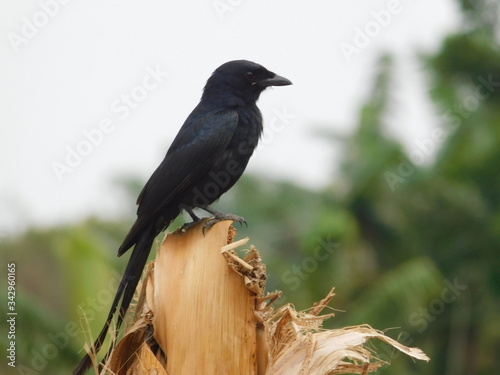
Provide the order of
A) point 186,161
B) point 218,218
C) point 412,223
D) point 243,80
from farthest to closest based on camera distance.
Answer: point 412,223 → point 243,80 → point 186,161 → point 218,218

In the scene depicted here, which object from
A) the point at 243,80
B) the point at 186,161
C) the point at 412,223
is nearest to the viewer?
the point at 186,161

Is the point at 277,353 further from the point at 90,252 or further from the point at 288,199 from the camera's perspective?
the point at 288,199

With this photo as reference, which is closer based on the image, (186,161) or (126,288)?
(126,288)

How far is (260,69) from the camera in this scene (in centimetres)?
638

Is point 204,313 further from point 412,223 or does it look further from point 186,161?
point 412,223

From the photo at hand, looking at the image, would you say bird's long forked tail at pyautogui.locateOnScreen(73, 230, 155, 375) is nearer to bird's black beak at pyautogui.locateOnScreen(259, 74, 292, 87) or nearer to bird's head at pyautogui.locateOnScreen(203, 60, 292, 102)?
bird's head at pyautogui.locateOnScreen(203, 60, 292, 102)

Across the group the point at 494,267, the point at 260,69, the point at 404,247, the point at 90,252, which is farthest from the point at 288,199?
the point at 260,69

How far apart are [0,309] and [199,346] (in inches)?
280

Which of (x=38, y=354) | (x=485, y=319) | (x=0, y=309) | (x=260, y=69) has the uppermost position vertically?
(x=260, y=69)

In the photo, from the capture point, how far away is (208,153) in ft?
18.7

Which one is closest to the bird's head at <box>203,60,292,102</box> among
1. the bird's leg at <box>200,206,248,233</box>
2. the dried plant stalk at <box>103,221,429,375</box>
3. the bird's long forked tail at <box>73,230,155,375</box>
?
the bird's leg at <box>200,206,248,233</box>

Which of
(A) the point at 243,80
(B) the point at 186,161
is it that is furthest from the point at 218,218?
(A) the point at 243,80

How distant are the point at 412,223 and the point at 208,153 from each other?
11450 millimetres

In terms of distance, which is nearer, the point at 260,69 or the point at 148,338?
the point at 148,338
